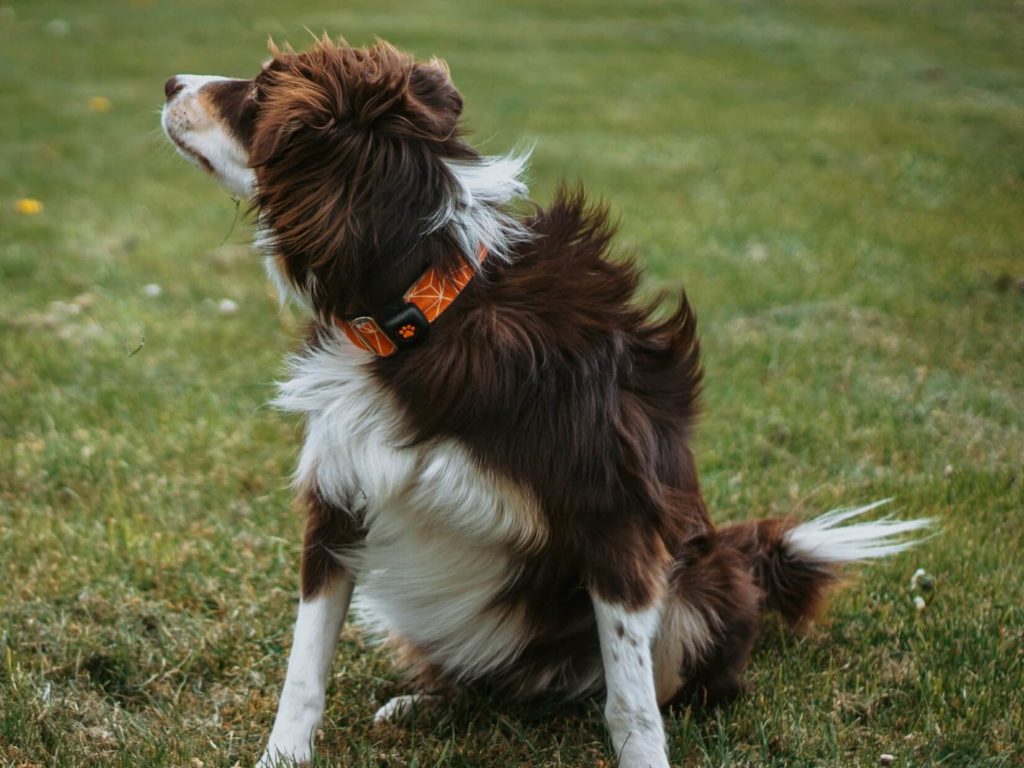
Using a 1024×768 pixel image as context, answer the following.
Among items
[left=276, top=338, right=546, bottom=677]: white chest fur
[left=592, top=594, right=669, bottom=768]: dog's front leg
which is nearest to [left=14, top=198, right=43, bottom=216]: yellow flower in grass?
[left=276, top=338, right=546, bottom=677]: white chest fur

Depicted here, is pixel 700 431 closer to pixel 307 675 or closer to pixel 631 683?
pixel 631 683

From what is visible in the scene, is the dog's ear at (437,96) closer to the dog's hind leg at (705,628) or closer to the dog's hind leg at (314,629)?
the dog's hind leg at (314,629)

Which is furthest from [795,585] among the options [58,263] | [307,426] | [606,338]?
[58,263]

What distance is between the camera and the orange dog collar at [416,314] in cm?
254

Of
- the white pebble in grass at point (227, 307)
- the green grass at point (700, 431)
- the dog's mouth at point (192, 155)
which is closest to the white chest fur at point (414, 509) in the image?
→ the green grass at point (700, 431)

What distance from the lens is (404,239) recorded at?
2.55 m

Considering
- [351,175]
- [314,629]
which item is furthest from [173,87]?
[314,629]

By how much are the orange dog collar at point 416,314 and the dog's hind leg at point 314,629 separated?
441 mm

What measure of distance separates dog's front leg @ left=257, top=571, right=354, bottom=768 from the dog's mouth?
40.1 inches

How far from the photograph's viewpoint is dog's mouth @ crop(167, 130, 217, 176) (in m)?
2.82

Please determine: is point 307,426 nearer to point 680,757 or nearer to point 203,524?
point 680,757

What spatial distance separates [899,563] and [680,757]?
1.26 metres

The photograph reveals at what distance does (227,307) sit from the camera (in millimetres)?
6145

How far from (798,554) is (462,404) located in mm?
1274
